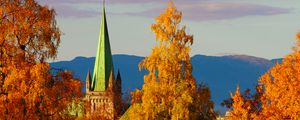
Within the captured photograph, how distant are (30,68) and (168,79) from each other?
974 centimetres

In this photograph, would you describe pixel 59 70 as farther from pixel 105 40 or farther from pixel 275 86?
pixel 105 40

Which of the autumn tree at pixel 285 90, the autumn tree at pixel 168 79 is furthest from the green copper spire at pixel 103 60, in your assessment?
the autumn tree at pixel 168 79

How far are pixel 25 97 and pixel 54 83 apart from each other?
86.8 inches

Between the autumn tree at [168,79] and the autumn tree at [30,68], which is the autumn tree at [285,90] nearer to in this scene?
the autumn tree at [168,79]

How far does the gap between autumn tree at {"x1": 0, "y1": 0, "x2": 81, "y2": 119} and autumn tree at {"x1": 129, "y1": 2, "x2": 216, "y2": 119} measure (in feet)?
19.6

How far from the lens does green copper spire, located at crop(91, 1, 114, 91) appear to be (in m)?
179

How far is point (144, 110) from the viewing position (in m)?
51.3

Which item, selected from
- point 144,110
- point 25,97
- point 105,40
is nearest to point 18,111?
point 25,97

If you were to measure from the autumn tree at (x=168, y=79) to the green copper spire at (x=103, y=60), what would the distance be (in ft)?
414

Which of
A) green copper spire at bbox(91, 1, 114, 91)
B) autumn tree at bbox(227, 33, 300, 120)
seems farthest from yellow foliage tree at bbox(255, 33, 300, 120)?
green copper spire at bbox(91, 1, 114, 91)

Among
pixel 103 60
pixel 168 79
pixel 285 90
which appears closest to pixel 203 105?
pixel 168 79

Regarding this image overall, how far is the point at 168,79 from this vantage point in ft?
168

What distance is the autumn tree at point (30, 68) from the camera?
44.7 m

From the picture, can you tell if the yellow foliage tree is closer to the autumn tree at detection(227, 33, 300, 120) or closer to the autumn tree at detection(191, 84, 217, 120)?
A: the autumn tree at detection(227, 33, 300, 120)
